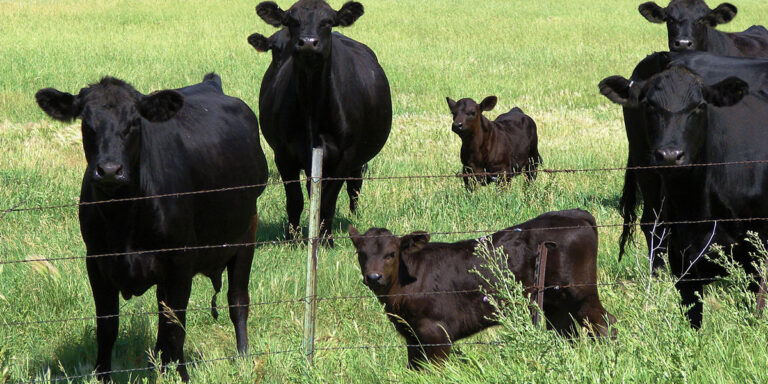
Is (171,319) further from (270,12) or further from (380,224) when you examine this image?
(270,12)

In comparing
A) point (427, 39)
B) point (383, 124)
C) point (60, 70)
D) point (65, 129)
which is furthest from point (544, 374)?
point (427, 39)

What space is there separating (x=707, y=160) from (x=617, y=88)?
0.80 metres

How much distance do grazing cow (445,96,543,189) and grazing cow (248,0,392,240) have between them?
5.55 ft

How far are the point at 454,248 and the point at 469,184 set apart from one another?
4.11 m

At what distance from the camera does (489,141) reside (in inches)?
440

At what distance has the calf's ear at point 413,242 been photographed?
5.77m

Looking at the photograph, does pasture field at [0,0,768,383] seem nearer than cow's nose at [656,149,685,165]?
Yes

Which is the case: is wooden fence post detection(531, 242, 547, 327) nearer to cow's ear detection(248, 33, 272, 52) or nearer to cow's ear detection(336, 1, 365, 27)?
cow's ear detection(336, 1, 365, 27)

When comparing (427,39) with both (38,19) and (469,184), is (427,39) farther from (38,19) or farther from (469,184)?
(469,184)

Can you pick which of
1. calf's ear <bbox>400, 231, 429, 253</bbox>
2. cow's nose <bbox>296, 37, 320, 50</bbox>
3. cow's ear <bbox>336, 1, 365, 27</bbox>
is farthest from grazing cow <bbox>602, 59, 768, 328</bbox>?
cow's ear <bbox>336, 1, 365, 27</bbox>

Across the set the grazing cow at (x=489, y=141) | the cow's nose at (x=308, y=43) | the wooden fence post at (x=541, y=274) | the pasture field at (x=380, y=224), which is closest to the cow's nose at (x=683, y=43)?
the pasture field at (x=380, y=224)

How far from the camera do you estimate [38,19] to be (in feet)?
98.4

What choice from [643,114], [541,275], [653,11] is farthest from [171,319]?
[653,11]

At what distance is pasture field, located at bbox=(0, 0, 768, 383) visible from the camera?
4434 mm
